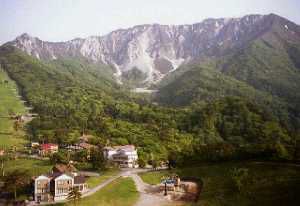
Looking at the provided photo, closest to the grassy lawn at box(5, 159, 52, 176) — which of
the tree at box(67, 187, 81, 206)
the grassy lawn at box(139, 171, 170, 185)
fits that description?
the grassy lawn at box(139, 171, 170, 185)

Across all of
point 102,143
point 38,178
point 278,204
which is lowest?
point 278,204

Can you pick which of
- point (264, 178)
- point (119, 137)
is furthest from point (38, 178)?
point (119, 137)

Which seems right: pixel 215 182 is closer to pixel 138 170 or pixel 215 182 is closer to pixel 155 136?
pixel 138 170

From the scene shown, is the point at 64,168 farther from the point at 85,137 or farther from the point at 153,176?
the point at 85,137

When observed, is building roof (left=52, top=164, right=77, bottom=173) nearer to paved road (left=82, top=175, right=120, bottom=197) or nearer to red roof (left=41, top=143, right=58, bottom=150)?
paved road (left=82, top=175, right=120, bottom=197)

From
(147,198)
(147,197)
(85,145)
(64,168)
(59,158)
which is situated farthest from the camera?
(85,145)

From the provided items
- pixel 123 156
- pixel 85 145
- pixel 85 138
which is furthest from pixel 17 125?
pixel 123 156

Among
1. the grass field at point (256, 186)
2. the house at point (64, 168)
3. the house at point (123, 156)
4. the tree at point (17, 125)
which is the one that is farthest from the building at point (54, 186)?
the tree at point (17, 125)
